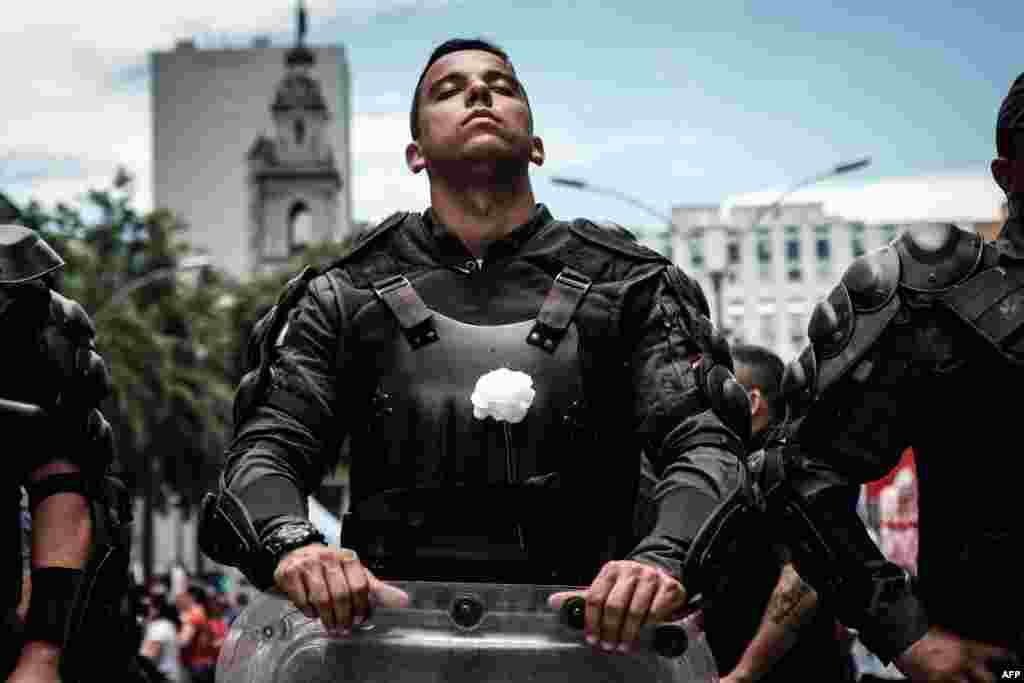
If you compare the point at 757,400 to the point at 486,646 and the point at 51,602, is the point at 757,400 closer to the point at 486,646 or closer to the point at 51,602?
the point at 51,602

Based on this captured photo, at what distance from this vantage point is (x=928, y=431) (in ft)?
13.4

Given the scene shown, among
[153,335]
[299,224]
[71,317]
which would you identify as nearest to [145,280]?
[153,335]

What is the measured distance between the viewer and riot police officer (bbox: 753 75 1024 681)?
12.8 feet

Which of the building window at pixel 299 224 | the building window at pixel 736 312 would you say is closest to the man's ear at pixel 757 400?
the building window at pixel 736 312

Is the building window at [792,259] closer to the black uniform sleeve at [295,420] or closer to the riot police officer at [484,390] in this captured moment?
the riot police officer at [484,390]

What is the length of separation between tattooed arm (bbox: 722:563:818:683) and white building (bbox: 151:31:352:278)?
120 metres

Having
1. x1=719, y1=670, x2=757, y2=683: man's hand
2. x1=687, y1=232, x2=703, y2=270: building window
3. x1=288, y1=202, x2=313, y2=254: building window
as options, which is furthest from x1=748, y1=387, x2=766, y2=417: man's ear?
x1=288, y1=202, x2=313, y2=254: building window

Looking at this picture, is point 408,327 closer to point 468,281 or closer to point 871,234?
point 468,281

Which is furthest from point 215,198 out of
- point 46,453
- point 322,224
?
point 46,453

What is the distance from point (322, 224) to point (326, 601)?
125m

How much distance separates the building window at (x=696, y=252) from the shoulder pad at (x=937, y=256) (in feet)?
338

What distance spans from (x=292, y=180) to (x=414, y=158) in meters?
126

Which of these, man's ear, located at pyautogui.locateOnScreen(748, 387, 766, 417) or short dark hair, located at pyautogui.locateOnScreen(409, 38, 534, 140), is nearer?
short dark hair, located at pyautogui.locateOnScreen(409, 38, 534, 140)

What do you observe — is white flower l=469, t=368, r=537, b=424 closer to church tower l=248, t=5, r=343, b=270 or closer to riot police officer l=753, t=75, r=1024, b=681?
riot police officer l=753, t=75, r=1024, b=681
